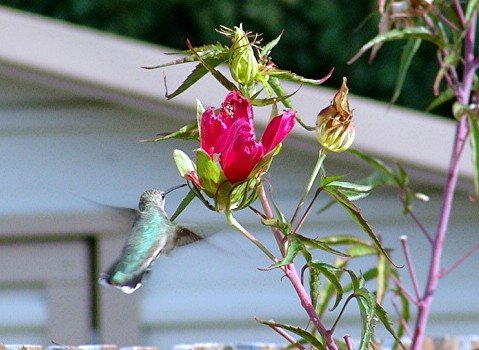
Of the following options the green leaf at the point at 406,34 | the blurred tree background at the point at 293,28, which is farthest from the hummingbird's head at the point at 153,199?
the blurred tree background at the point at 293,28

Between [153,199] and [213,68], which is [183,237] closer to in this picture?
[153,199]

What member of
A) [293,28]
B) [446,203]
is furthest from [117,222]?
[293,28]

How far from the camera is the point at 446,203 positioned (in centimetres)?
126

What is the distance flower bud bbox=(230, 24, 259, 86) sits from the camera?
2.95ft

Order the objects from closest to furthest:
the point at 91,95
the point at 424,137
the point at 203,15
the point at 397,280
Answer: the point at 397,280 < the point at 424,137 < the point at 91,95 < the point at 203,15

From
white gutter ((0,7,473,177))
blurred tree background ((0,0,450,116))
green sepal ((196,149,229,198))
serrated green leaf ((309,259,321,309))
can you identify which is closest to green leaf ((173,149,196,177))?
green sepal ((196,149,229,198))

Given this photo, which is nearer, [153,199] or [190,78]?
[190,78]

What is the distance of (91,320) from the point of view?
273cm

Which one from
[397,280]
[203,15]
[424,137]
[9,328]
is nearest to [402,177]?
[397,280]

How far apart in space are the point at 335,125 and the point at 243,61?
0.10 meters

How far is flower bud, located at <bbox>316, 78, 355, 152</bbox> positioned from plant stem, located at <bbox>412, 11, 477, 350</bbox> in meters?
0.35

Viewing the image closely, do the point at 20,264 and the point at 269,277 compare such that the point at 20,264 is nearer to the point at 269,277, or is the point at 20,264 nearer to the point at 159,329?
the point at 159,329

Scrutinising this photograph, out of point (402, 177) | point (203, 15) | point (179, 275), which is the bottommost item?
point (402, 177)

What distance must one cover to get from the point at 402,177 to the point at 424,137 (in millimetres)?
1058
